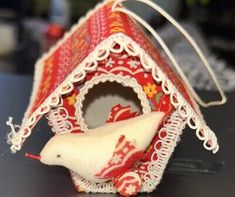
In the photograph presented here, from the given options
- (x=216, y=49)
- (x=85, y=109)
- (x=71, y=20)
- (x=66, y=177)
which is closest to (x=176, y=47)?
(x=216, y=49)

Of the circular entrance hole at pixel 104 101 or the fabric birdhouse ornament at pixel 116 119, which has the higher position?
the circular entrance hole at pixel 104 101

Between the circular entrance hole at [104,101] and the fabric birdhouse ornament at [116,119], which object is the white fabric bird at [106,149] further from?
the circular entrance hole at [104,101]

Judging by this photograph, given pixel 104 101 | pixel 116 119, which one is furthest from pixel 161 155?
pixel 104 101

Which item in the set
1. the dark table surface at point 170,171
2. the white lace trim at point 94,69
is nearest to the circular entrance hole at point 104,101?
the dark table surface at point 170,171

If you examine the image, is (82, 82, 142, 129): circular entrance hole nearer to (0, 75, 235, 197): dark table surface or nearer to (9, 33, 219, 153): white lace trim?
(0, 75, 235, 197): dark table surface

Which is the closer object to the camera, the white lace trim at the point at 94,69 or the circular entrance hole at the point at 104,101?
the white lace trim at the point at 94,69

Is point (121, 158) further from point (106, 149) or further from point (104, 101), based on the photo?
point (104, 101)

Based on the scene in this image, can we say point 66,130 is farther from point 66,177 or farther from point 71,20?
point 71,20

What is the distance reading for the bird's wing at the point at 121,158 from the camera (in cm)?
78

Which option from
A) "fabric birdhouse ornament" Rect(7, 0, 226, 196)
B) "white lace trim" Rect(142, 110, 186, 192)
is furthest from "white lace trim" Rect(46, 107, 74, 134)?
"white lace trim" Rect(142, 110, 186, 192)

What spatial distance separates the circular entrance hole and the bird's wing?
0.20m

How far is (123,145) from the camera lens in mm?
777

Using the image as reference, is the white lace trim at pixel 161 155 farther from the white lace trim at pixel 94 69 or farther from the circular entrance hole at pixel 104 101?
the circular entrance hole at pixel 104 101

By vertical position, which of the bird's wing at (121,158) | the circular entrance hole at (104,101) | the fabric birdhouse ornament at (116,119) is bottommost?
the bird's wing at (121,158)
